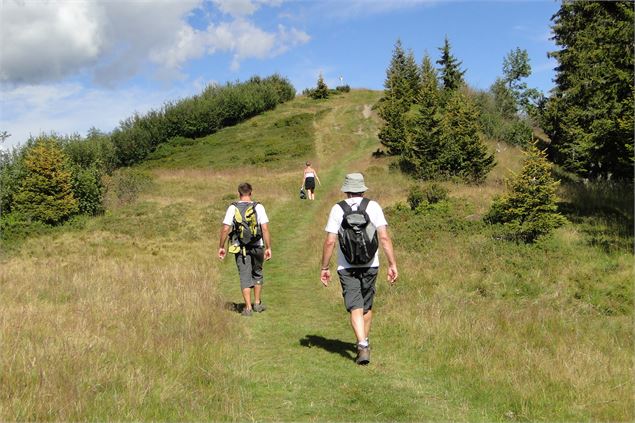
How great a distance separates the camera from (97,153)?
40469 mm

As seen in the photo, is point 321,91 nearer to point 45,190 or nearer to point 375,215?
point 45,190

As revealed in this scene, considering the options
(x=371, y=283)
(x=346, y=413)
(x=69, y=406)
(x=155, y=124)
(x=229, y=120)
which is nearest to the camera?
(x=69, y=406)

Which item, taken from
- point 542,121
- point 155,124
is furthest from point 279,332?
point 155,124

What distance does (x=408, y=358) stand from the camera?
673 centimetres

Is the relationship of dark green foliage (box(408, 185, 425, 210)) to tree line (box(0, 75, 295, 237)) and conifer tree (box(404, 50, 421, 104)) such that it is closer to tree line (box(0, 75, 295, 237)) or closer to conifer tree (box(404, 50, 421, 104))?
tree line (box(0, 75, 295, 237))

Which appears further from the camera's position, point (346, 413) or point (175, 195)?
point (175, 195)

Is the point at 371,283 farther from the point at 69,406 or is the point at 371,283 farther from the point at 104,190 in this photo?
the point at 104,190

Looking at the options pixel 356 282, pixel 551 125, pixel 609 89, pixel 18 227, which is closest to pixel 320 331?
pixel 356 282

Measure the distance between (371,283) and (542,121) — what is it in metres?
35.7

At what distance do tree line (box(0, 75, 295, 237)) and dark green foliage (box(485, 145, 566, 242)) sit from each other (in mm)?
19766

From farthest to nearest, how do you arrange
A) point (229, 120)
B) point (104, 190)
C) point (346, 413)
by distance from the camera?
point (229, 120)
point (104, 190)
point (346, 413)

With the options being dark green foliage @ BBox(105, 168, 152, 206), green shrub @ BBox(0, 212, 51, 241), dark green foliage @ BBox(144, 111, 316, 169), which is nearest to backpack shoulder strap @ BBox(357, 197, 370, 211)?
green shrub @ BBox(0, 212, 51, 241)

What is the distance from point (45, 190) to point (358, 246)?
70.3ft

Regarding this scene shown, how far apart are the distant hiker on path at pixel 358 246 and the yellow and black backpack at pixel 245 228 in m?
2.50
